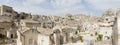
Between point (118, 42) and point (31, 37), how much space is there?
16692 millimetres

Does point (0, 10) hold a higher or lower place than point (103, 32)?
higher

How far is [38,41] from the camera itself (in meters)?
23.5

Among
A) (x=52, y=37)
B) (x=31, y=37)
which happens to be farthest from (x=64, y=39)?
(x=31, y=37)

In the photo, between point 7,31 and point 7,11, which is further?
point 7,11

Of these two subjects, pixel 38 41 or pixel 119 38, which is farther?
pixel 38 41

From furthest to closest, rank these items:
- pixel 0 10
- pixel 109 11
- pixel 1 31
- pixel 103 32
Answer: pixel 109 11, pixel 0 10, pixel 1 31, pixel 103 32

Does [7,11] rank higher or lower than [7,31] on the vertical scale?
higher

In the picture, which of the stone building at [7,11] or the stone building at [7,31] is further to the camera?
the stone building at [7,11]

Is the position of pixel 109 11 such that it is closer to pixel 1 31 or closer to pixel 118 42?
pixel 1 31

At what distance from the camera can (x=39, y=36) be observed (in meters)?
23.4

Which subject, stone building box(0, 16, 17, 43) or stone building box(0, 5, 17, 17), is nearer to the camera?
stone building box(0, 16, 17, 43)

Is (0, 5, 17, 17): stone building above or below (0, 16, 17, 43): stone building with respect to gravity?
above

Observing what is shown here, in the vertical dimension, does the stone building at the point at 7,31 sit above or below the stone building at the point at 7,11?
below

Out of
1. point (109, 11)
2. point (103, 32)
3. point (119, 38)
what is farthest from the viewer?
point (109, 11)
